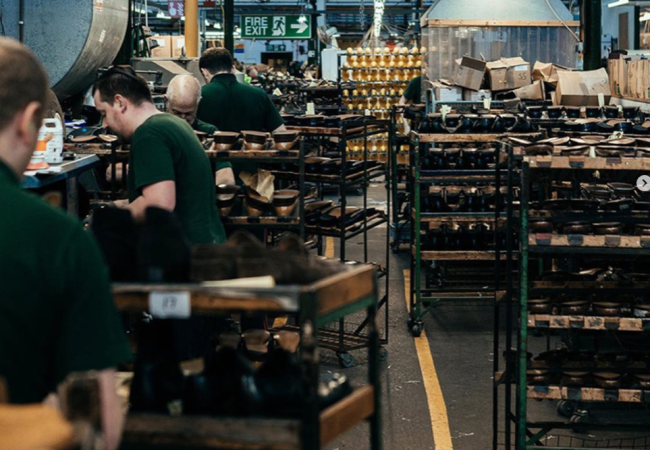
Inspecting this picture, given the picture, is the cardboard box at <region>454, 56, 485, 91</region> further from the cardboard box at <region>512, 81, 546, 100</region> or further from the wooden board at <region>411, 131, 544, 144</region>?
the wooden board at <region>411, 131, 544, 144</region>

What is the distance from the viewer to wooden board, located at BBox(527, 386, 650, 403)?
5.07m

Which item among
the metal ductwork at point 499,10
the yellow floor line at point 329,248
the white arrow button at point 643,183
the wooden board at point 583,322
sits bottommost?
the yellow floor line at point 329,248

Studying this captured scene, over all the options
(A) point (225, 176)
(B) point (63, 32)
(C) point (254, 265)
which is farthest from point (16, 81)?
(B) point (63, 32)

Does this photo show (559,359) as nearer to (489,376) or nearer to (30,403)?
(489,376)

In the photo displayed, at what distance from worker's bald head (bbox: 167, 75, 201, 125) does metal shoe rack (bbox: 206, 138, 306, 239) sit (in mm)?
719

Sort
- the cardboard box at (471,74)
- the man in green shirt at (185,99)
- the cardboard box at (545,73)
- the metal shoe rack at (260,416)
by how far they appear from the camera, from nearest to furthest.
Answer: the metal shoe rack at (260,416) → the man in green shirt at (185,99) → the cardboard box at (471,74) → the cardboard box at (545,73)

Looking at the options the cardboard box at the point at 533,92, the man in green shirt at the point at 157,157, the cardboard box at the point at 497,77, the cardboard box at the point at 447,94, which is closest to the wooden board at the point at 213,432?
the man in green shirt at the point at 157,157

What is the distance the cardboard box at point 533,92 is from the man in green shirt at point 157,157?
7.57 metres

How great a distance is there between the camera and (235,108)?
794 cm

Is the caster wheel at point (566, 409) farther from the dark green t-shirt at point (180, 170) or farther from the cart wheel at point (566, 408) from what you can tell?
the dark green t-shirt at point (180, 170)

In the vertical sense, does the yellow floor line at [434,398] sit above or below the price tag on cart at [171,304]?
below

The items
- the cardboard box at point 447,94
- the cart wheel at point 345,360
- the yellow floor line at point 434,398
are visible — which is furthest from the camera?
the cardboard box at point 447,94

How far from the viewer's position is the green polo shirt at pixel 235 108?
793cm

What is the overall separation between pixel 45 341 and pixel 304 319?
0.72 meters
